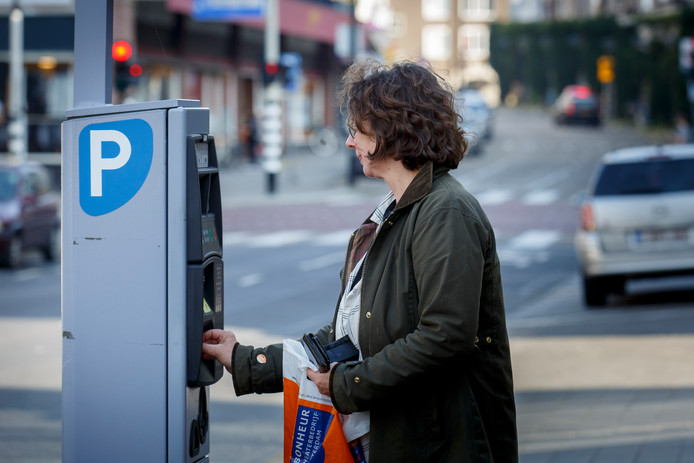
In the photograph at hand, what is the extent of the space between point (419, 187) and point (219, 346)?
74 cm

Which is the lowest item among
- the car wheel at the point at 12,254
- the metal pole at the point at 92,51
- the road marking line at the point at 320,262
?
the road marking line at the point at 320,262

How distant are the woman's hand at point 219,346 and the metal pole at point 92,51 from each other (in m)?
0.77

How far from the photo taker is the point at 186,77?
124 ft

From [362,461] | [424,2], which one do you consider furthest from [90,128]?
[424,2]

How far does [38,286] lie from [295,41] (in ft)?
117

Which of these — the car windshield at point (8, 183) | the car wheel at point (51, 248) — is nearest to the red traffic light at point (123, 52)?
the car wheel at point (51, 248)

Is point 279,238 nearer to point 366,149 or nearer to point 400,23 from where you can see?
point 366,149

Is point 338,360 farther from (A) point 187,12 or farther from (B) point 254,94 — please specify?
(B) point 254,94

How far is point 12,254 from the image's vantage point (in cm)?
1605

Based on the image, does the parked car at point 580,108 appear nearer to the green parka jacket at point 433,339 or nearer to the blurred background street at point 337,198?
the blurred background street at point 337,198

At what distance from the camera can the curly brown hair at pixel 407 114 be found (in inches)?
115

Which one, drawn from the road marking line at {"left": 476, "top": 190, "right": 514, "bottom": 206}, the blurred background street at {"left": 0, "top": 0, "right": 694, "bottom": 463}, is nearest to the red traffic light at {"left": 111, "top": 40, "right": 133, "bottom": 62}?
the blurred background street at {"left": 0, "top": 0, "right": 694, "bottom": 463}

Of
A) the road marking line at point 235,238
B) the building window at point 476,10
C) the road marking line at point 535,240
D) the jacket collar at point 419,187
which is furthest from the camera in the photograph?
the building window at point 476,10

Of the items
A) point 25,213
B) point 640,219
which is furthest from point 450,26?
point 640,219
